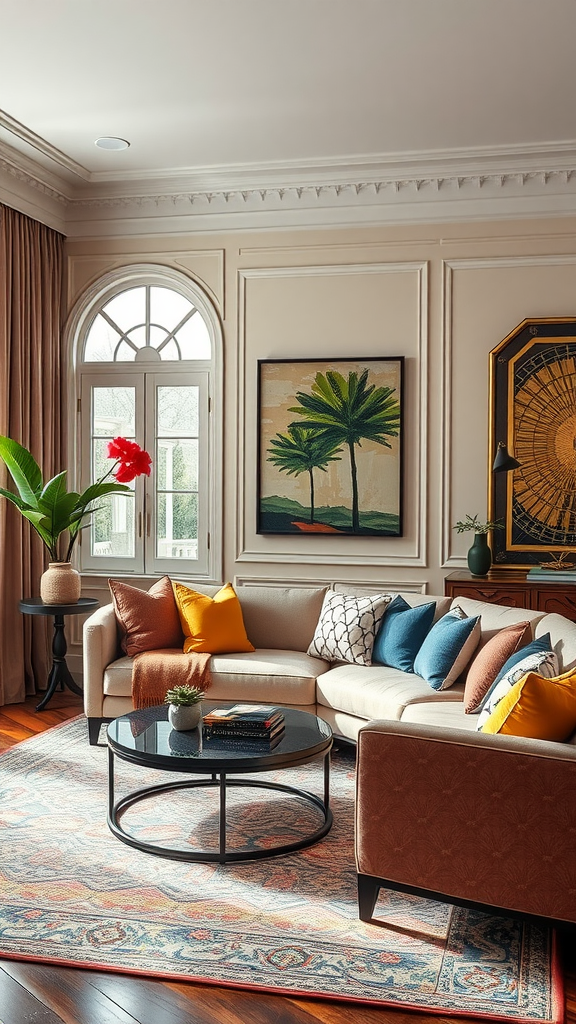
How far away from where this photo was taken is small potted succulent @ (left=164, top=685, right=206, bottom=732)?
11.0 ft

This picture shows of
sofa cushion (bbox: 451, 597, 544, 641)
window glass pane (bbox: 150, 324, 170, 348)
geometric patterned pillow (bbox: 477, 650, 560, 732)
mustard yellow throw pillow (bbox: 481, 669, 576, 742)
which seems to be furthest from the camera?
window glass pane (bbox: 150, 324, 170, 348)

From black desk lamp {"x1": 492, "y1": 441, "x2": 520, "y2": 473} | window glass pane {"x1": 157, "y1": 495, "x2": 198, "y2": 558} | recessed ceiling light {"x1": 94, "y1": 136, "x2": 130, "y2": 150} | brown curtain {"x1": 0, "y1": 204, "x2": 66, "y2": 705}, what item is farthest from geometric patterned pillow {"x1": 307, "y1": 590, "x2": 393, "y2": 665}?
recessed ceiling light {"x1": 94, "y1": 136, "x2": 130, "y2": 150}

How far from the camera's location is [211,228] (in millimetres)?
5758

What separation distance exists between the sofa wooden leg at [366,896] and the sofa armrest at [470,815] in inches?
2.0

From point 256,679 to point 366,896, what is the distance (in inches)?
66.4

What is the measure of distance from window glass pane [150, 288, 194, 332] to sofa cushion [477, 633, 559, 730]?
138 inches

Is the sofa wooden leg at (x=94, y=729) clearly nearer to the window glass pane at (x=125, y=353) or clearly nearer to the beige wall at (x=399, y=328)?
the beige wall at (x=399, y=328)

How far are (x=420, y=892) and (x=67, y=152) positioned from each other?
436 cm

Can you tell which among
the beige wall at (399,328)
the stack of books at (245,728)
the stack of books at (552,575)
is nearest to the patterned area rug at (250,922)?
the stack of books at (245,728)

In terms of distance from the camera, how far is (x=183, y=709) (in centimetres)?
336

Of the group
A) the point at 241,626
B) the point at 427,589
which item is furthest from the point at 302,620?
the point at 427,589

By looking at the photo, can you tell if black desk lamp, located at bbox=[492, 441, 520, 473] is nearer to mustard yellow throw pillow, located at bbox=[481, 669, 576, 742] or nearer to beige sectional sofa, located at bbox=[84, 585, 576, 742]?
beige sectional sofa, located at bbox=[84, 585, 576, 742]

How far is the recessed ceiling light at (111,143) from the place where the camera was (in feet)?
16.4

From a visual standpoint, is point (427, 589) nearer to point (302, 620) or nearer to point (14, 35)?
point (302, 620)
